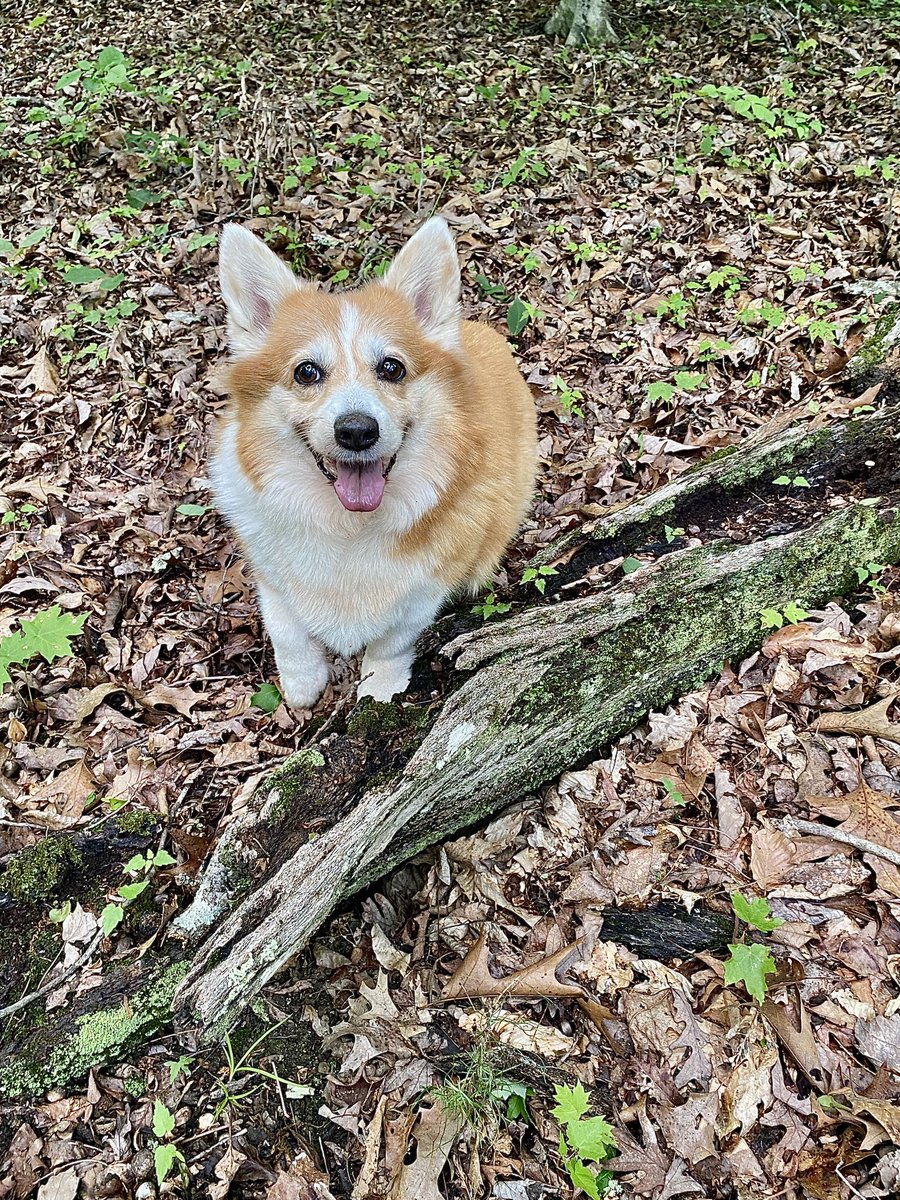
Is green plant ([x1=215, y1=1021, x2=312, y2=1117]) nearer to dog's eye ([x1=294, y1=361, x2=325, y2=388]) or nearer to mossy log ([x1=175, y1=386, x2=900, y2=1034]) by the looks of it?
mossy log ([x1=175, y1=386, x2=900, y2=1034])

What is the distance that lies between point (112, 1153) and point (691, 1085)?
5.01 ft

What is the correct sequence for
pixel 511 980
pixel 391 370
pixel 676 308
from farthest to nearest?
pixel 676 308 < pixel 391 370 < pixel 511 980

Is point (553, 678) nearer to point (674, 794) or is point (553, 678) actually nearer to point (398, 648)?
point (674, 794)

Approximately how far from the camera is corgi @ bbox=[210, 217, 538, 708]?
281 centimetres

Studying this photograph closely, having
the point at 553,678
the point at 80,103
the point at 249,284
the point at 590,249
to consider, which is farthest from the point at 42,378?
the point at 553,678

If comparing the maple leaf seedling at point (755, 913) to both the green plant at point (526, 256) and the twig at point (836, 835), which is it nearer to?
the twig at point (836, 835)

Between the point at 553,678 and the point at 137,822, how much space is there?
146 cm

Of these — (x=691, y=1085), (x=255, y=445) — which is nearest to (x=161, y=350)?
(x=255, y=445)

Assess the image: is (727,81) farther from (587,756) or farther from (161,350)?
(587,756)

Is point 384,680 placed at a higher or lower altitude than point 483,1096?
higher

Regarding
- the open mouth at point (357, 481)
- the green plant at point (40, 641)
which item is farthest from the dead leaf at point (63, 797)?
the open mouth at point (357, 481)

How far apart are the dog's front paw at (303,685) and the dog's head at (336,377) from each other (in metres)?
0.79

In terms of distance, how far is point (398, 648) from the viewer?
10.3ft

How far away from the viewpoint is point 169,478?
4320 mm
